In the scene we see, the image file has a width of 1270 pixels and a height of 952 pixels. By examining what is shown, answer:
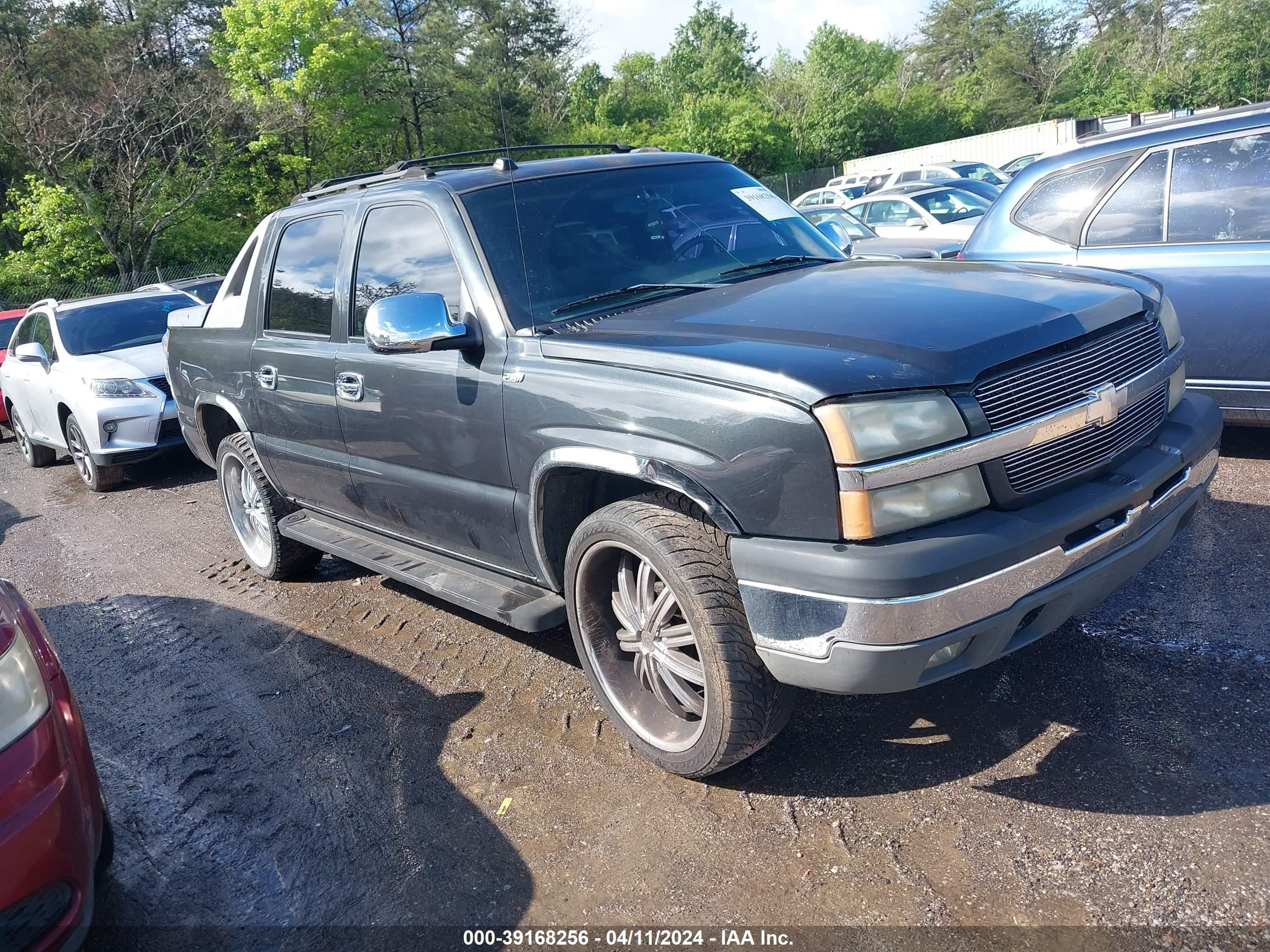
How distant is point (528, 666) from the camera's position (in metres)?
4.14

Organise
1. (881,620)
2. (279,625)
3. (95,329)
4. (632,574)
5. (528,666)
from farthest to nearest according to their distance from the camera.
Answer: (95,329) < (279,625) < (528,666) < (632,574) < (881,620)

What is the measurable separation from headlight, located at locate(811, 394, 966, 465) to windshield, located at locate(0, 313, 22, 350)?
14.2 m

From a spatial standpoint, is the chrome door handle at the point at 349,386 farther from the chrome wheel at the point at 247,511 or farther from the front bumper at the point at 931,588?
the front bumper at the point at 931,588

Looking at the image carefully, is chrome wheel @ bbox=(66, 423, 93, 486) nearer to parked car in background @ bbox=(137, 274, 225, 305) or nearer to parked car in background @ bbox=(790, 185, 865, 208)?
parked car in background @ bbox=(137, 274, 225, 305)

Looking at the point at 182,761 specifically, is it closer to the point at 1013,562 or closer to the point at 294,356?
the point at 294,356

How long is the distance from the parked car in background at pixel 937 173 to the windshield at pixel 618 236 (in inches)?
803

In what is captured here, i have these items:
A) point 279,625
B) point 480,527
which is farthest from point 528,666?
point 279,625

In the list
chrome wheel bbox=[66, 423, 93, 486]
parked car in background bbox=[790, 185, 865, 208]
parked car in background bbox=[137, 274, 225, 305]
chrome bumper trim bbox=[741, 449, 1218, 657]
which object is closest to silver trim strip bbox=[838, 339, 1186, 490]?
chrome bumper trim bbox=[741, 449, 1218, 657]

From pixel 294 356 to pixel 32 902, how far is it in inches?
107

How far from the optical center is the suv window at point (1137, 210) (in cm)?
537

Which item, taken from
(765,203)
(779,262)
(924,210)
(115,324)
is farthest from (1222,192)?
(115,324)

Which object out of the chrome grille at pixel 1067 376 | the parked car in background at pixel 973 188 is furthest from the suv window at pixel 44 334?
the parked car in background at pixel 973 188

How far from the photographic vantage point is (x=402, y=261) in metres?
3.94

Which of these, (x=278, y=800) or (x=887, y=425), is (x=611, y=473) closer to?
(x=887, y=425)
